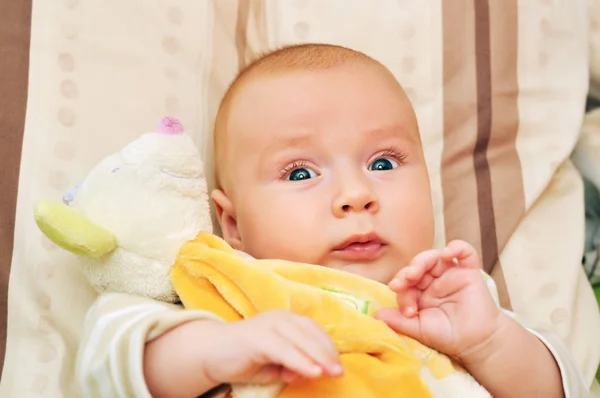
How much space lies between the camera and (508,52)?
57.1 inches

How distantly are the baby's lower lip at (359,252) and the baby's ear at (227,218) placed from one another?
0.64 feet

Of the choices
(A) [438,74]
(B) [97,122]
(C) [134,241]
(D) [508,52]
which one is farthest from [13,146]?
(D) [508,52]

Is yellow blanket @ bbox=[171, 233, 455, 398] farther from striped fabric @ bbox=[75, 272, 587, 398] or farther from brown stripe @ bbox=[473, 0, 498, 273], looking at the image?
brown stripe @ bbox=[473, 0, 498, 273]

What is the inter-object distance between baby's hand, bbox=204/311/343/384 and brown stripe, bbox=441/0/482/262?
1.99 feet

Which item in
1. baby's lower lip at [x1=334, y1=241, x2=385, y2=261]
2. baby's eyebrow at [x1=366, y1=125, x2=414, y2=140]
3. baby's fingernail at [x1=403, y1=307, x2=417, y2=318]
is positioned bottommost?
baby's fingernail at [x1=403, y1=307, x2=417, y2=318]

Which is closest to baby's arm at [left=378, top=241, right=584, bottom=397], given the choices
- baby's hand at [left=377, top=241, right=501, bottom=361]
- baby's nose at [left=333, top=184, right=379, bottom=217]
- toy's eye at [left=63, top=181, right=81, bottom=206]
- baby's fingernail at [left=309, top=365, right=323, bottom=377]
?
baby's hand at [left=377, top=241, right=501, bottom=361]

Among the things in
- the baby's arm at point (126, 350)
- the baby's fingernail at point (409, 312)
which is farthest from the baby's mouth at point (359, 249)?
the baby's arm at point (126, 350)

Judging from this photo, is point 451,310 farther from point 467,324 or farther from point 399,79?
point 399,79

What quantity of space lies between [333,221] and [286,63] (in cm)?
29

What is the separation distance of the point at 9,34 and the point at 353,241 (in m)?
0.65

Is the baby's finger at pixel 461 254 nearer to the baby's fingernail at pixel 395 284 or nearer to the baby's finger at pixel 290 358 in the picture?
the baby's fingernail at pixel 395 284

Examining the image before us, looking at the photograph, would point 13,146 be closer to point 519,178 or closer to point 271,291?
point 271,291

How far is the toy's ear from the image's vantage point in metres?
0.95

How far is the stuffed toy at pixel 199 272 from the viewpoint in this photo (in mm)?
887
